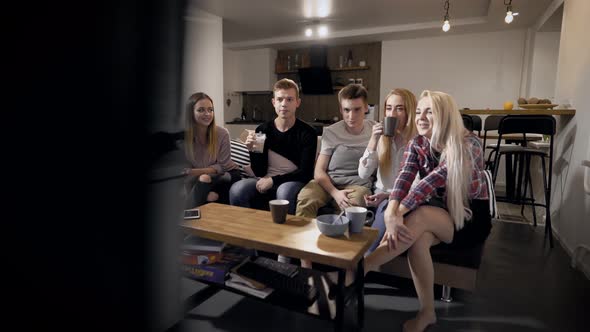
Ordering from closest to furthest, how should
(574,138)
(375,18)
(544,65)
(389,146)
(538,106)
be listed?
(389,146) < (574,138) < (538,106) < (544,65) < (375,18)

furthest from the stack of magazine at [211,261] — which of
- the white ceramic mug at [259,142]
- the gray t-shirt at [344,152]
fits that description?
the gray t-shirt at [344,152]

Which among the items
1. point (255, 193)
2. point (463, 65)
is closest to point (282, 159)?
point (255, 193)

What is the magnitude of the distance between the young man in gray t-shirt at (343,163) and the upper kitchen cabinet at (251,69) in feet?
12.2

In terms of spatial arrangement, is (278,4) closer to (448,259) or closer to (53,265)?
(448,259)

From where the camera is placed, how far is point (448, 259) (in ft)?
4.24

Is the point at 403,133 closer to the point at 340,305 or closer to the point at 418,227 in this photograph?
the point at 418,227

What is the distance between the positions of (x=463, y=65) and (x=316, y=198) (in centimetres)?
344

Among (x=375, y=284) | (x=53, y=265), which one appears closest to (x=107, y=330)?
(x=53, y=265)

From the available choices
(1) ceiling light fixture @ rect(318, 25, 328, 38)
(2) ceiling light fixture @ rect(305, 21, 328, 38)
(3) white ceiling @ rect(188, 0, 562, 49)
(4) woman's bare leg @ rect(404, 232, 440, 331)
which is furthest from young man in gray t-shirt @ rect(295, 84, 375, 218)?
(1) ceiling light fixture @ rect(318, 25, 328, 38)

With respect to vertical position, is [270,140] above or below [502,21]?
below

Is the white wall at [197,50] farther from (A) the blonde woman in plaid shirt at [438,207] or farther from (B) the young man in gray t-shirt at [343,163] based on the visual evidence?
(B) the young man in gray t-shirt at [343,163]

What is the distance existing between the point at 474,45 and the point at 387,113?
129 inches

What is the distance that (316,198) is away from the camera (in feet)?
5.47

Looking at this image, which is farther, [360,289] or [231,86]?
[231,86]
